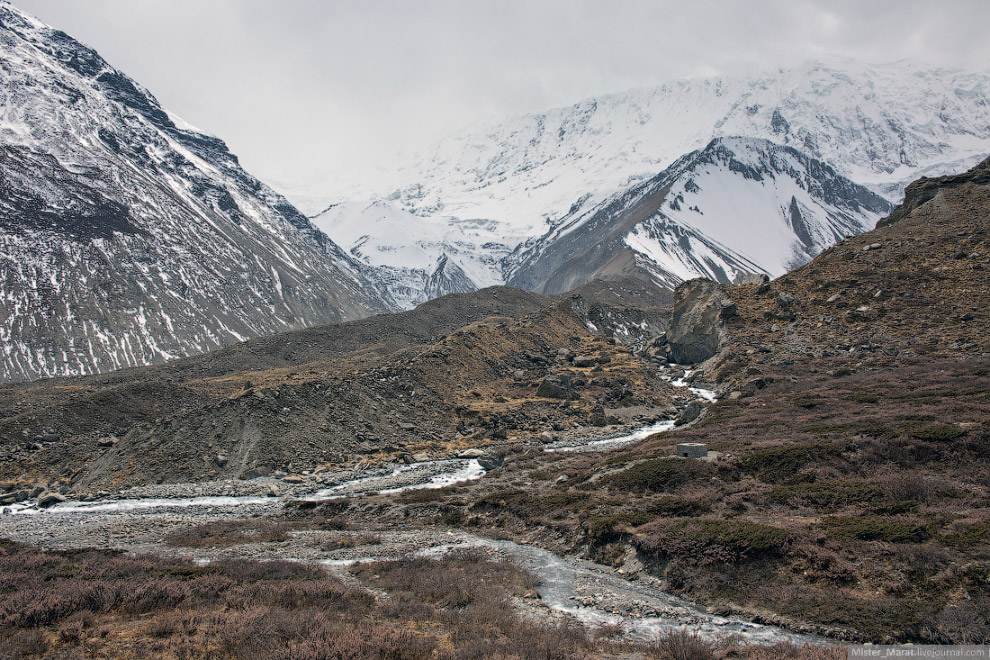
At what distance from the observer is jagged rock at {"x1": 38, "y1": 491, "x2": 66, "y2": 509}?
137ft

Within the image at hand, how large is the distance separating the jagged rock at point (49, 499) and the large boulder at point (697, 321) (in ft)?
260

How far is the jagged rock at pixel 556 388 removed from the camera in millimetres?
68562

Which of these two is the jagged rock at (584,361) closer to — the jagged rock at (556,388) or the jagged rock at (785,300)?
the jagged rock at (556,388)

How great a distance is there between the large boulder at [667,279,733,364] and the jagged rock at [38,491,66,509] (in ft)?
260

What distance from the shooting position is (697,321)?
9494 cm

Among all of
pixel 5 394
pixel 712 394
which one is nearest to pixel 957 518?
pixel 712 394

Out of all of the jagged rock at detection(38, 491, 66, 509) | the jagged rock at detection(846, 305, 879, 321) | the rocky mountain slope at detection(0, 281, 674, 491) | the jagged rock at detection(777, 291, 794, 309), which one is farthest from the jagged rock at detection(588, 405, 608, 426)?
the jagged rock at detection(38, 491, 66, 509)

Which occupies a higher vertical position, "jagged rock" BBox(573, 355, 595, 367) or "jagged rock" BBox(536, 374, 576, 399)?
"jagged rock" BBox(573, 355, 595, 367)

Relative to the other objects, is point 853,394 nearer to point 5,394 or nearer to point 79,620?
point 79,620

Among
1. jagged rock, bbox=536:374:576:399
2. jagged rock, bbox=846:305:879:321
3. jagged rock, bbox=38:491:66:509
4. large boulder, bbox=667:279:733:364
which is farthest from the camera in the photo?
large boulder, bbox=667:279:733:364

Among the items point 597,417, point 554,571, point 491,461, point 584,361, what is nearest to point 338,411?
point 491,461

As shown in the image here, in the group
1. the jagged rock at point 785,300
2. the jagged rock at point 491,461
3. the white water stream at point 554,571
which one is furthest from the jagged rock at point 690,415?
the jagged rock at point 785,300

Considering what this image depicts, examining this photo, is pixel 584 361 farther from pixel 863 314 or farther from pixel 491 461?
pixel 491 461

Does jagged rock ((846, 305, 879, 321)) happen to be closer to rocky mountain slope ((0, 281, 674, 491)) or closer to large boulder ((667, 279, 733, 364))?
large boulder ((667, 279, 733, 364))
